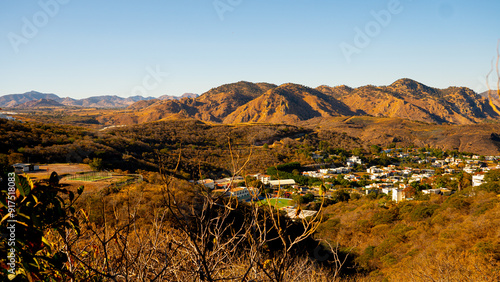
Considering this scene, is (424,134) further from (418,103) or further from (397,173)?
(418,103)

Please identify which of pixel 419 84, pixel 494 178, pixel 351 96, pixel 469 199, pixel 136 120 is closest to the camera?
pixel 469 199

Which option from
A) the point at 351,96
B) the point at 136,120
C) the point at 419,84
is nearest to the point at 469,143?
the point at 136,120

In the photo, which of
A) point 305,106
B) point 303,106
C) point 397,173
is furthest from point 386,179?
point 305,106

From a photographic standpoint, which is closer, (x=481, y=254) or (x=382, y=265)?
(x=481, y=254)

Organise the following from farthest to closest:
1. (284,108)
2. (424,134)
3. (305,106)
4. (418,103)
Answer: (418,103)
(305,106)
(284,108)
(424,134)

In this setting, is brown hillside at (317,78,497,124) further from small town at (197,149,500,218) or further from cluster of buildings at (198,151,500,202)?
cluster of buildings at (198,151,500,202)

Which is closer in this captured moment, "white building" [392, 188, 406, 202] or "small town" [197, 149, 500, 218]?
"white building" [392, 188, 406, 202]

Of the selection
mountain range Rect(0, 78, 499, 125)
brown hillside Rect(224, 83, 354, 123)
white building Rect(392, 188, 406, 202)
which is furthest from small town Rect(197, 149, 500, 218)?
mountain range Rect(0, 78, 499, 125)

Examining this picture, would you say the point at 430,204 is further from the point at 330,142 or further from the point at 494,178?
the point at 330,142
